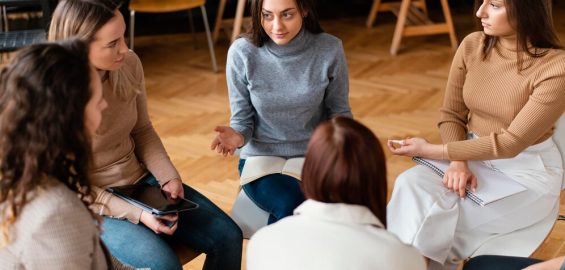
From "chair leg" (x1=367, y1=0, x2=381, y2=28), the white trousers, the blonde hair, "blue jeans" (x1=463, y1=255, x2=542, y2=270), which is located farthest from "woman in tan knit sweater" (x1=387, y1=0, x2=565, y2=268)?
"chair leg" (x1=367, y1=0, x2=381, y2=28)

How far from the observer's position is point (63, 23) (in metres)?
1.99

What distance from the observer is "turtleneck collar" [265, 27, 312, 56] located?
7.65 ft

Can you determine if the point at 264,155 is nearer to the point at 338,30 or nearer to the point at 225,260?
the point at 225,260

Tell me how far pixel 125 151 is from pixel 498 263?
42.3 inches

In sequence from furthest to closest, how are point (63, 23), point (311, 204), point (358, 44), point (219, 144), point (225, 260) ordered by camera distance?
point (358, 44)
point (219, 144)
point (225, 260)
point (63, 23)
point (311, 204)

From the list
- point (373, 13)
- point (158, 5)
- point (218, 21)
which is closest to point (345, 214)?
point (158, 5)

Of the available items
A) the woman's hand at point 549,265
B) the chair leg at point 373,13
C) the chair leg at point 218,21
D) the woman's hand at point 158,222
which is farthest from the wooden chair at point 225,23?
the woman's hand at point 549,265

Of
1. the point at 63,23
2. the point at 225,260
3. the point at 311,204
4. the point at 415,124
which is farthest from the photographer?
the point at 415,124

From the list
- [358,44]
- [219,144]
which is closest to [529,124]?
[219,144]

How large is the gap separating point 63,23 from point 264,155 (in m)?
0.74

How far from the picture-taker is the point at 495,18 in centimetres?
215

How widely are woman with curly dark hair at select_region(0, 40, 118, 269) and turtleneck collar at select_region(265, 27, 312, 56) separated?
0.89m

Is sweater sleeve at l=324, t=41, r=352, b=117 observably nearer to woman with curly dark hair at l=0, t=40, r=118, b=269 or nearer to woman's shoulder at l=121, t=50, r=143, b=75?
woman's shoulder at l=121, t=50, r=143, b=75

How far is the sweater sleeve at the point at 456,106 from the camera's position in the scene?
2.36 meters
